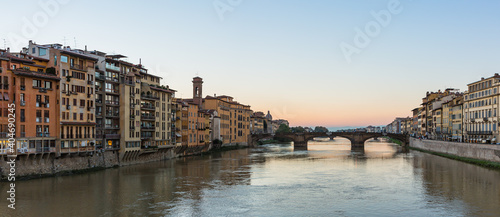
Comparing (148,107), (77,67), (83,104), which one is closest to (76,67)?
(77,67)

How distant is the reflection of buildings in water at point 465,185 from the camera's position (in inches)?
1154

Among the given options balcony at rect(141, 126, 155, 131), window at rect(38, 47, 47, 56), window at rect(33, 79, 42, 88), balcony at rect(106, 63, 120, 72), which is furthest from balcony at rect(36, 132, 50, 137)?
balcony at rect(141, 126, 155, 131)

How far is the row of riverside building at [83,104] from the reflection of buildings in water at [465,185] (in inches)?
1291

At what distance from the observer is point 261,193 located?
33.9 m

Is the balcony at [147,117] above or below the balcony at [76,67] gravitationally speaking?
below

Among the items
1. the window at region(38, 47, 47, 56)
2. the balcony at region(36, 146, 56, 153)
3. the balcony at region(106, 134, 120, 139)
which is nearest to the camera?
the balcony at region(36, 146, 56, 153)

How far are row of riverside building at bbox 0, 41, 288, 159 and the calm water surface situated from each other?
3.60 m

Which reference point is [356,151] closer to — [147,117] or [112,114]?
[147,117]

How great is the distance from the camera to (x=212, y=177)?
1724 inches

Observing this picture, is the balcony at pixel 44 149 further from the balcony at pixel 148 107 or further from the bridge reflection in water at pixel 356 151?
the bridge reflection in water at pixel 356 151

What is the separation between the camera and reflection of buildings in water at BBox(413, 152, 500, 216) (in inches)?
1154

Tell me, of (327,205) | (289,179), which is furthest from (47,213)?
(289,179)

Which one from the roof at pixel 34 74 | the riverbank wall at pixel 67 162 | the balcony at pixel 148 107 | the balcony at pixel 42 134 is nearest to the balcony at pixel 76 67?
the roof at pixel 34 74

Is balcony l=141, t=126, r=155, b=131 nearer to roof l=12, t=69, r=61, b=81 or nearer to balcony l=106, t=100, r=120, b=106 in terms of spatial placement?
balcony l=106, t=100, r=120, b=106
